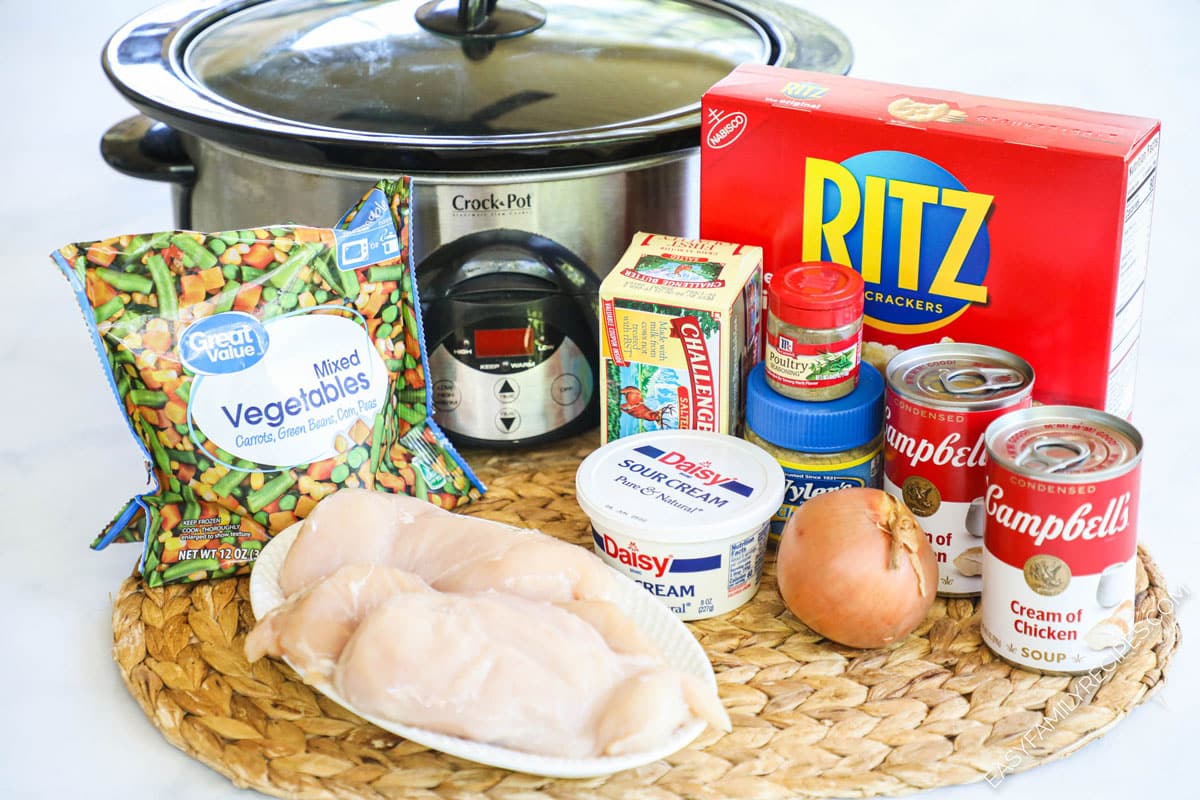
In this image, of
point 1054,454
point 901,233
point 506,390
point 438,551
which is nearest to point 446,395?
point 506,390

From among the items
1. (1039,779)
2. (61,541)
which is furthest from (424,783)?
(61,541)

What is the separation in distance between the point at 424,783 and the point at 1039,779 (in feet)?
1.73

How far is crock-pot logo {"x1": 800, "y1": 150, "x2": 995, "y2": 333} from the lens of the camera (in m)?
1.41

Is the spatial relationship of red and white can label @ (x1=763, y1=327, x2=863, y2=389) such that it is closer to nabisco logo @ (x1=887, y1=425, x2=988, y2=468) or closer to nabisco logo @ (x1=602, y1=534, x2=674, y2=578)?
nabisco logo @ (x1=887, y1=425, x2=988, y2=468)

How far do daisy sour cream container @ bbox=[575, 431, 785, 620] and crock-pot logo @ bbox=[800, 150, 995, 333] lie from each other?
226mm

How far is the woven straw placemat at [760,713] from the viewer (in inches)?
47.3

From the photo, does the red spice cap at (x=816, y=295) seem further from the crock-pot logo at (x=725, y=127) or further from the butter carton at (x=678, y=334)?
the crock-pot logo at (x=725, y=127)

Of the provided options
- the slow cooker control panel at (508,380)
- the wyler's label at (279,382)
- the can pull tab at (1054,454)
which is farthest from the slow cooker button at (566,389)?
the can pull tab at (1054,454)

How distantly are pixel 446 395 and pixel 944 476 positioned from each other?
592mm

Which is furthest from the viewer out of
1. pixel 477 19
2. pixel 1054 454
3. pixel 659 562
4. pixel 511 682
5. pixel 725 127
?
pixel 477 19

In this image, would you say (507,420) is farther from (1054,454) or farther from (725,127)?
(1054,454)

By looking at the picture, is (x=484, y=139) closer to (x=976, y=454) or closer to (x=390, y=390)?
(x=390, y=390)

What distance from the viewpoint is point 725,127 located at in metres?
1.49

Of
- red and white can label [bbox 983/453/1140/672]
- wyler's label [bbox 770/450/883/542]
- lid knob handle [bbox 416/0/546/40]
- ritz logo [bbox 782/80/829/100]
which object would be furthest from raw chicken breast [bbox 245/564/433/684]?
lid knob handle [bbox 416/0/546/40]
